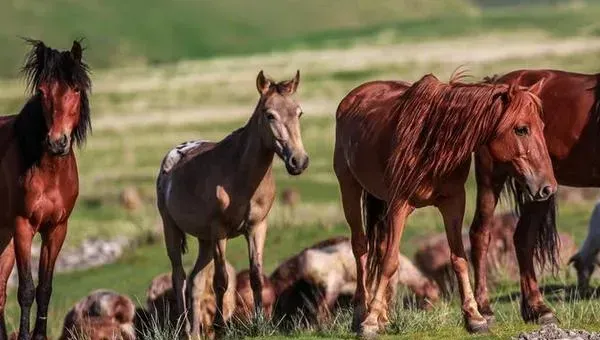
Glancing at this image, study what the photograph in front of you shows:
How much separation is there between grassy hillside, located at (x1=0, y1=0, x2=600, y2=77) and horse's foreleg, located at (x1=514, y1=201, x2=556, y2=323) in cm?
7900

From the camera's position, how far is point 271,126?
1205cm

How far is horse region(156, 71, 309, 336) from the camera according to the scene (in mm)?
12016

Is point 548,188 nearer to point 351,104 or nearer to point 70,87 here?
point 351,104

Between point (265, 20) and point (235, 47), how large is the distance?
50.7 ft

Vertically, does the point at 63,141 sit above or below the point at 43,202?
above

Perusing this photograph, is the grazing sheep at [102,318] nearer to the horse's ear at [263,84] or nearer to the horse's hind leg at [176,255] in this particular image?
the horse's hind leg at [176,255]

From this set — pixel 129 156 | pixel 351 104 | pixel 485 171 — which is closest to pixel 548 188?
pixel 485 171

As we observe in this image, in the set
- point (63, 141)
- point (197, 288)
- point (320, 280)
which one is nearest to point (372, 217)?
point (197, 288)

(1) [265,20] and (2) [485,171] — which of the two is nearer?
(2) [485,171]

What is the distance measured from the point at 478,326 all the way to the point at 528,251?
7.09 ft

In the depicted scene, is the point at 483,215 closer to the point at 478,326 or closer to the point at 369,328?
the point at 478,326

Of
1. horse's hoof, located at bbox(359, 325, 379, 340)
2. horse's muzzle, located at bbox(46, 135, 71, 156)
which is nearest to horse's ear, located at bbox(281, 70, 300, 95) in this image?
horse's muzzle, located at bbox(46, 135, 71, 156)

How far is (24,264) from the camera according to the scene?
1177cm

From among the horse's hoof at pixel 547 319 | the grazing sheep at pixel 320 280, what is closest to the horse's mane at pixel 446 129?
the horse's hoof at pixel 547 319
